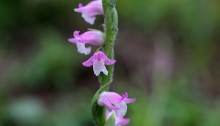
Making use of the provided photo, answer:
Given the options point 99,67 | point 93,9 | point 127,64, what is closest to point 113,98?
point 99,67

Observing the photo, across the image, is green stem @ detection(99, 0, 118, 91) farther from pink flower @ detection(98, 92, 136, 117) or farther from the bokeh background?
the bokeh background

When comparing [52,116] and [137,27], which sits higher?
[137,27]

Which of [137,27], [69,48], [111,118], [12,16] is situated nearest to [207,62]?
[137,27]

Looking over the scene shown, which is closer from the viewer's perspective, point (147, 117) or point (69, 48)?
point (147, 117)

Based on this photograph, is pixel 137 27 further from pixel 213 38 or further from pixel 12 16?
pixel 12 16

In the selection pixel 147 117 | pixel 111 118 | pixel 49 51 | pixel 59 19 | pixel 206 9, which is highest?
pixel 59 19

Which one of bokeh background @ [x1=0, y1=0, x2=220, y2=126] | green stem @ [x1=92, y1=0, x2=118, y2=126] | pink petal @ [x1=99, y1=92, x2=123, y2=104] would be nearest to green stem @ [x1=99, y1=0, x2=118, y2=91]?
green stem @ [x1=92, y1=0, x2=118, y2=126]

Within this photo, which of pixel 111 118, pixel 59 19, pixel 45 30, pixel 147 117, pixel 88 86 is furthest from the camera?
pixel 59 19
